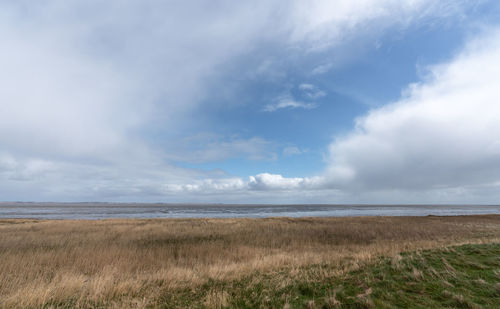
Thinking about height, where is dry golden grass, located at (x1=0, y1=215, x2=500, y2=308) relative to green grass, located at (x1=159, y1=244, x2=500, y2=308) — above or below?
below

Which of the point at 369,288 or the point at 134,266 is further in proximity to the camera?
the point at 134,266

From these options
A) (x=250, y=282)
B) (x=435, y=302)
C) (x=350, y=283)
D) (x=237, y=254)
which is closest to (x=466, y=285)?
(x=435, y=302)

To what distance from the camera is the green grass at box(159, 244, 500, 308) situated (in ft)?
22.0

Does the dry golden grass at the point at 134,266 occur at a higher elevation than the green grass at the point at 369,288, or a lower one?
lower

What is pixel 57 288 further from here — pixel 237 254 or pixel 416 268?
pixel 416 268

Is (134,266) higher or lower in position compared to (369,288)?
lower

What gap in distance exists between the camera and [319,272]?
10031 millimetres

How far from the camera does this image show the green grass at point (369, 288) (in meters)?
6.71

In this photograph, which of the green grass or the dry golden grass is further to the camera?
the dry golden grass

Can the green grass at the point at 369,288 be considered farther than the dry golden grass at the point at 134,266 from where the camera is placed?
No

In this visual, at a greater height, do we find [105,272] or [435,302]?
[435,302]

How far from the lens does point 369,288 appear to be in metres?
7.80

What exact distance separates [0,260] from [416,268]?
20.5 metres

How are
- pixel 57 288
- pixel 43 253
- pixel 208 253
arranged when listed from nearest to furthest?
pixel 57 288
pixel 43 253
pixel 208 253
